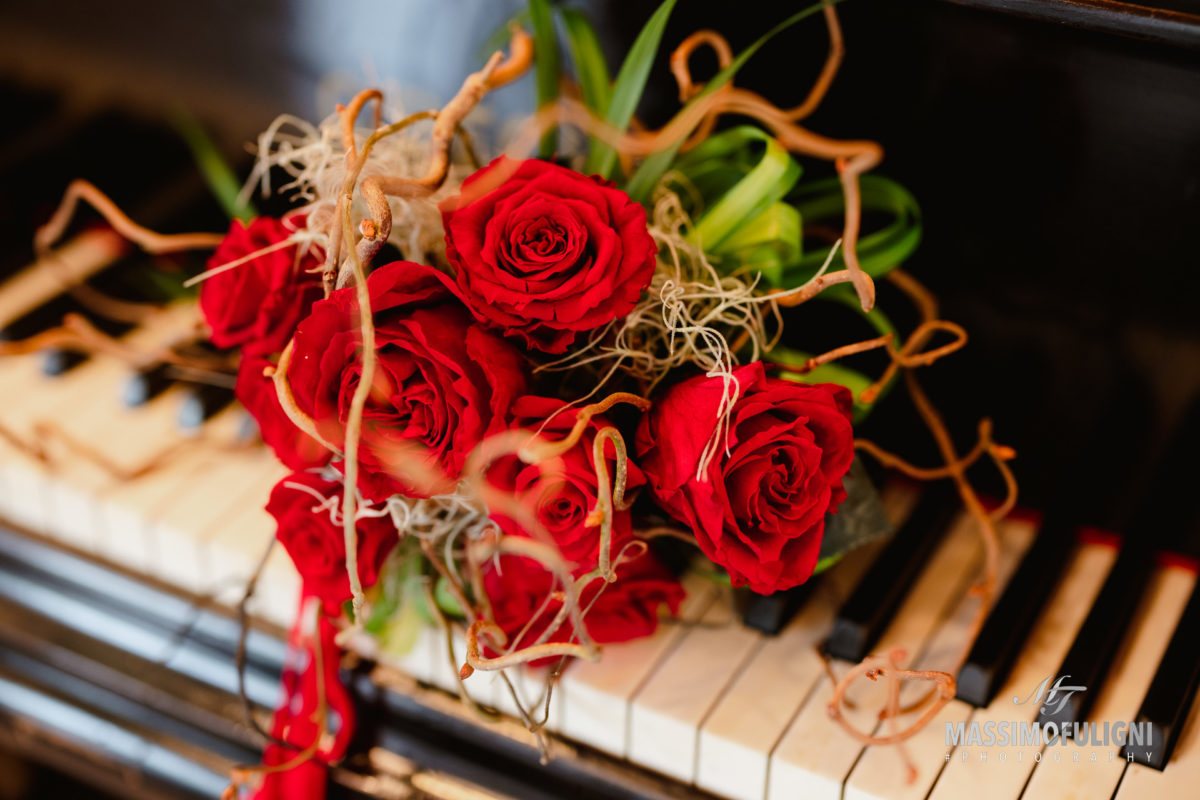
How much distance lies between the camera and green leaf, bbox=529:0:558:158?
83 cm

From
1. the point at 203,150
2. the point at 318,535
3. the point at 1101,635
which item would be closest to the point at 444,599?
the point at 318,535

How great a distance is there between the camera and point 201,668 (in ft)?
3.35

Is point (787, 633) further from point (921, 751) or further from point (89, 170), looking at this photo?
point (89, 170)

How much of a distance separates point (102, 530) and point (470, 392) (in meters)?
0.64

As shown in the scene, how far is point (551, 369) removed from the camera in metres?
0.74

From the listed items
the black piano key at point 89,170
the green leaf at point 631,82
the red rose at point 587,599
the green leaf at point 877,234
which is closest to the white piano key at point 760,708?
the red rose at point 587,599

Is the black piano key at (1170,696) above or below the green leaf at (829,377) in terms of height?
below

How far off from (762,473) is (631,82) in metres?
0.35

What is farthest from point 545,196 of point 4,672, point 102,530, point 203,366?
A: point 4,672

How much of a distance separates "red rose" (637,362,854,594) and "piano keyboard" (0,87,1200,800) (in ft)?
0.69

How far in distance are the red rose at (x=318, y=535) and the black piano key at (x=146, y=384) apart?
0.49 meters

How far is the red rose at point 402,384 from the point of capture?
0.63 meters

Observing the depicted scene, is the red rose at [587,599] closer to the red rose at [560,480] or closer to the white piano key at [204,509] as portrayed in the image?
the red rose at [560,480]

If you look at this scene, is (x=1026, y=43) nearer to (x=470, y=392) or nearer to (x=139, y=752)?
(x=470, y=392)
